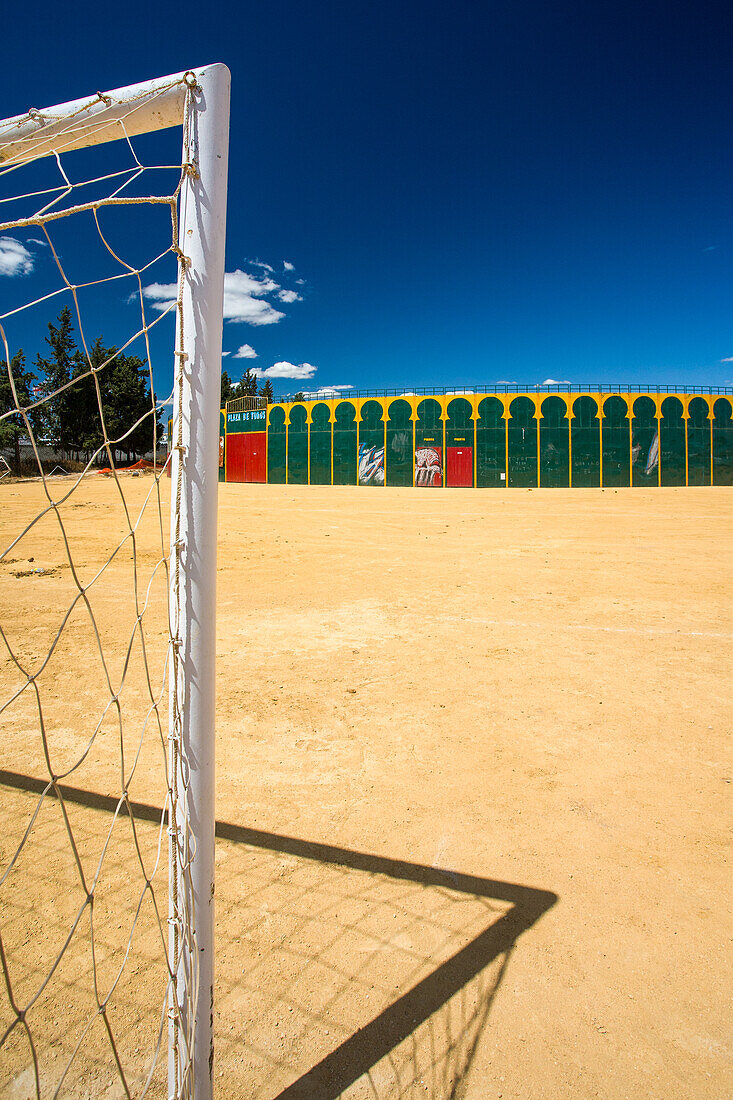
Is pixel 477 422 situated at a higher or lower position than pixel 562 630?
higher

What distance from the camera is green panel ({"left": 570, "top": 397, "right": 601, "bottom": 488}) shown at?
109ft

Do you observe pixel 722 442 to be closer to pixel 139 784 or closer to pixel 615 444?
pixel 615 444

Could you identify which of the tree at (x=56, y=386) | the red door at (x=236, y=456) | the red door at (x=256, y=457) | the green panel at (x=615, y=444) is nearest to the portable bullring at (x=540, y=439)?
the green panel at (x=615, y=444)

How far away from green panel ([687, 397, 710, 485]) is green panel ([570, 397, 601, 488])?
5671 mm

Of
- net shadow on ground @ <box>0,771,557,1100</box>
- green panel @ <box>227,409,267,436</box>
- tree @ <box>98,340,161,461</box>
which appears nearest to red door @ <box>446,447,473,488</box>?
green panel @ <box>227,409,267,436</box>

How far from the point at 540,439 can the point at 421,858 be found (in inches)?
1329

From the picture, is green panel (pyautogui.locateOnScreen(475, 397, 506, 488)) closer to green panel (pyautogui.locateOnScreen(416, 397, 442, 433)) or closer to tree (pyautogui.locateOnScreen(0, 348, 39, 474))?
green panel (pyautogui.locateOnScreen(416, 397, 442, 433))

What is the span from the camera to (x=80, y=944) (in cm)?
203

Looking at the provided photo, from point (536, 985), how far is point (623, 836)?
38.1 inches

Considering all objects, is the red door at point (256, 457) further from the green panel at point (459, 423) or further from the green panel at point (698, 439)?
the green panel at point (698, 439)

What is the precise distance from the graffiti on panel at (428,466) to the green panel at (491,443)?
238 centimetres

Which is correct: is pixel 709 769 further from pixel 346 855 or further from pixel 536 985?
pixel 346 855

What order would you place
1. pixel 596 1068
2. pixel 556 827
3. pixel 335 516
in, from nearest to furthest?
pixel 596 1068 < pixel 556 827 < pixel 335 516

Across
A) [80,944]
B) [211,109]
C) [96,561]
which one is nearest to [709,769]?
[80,944]
